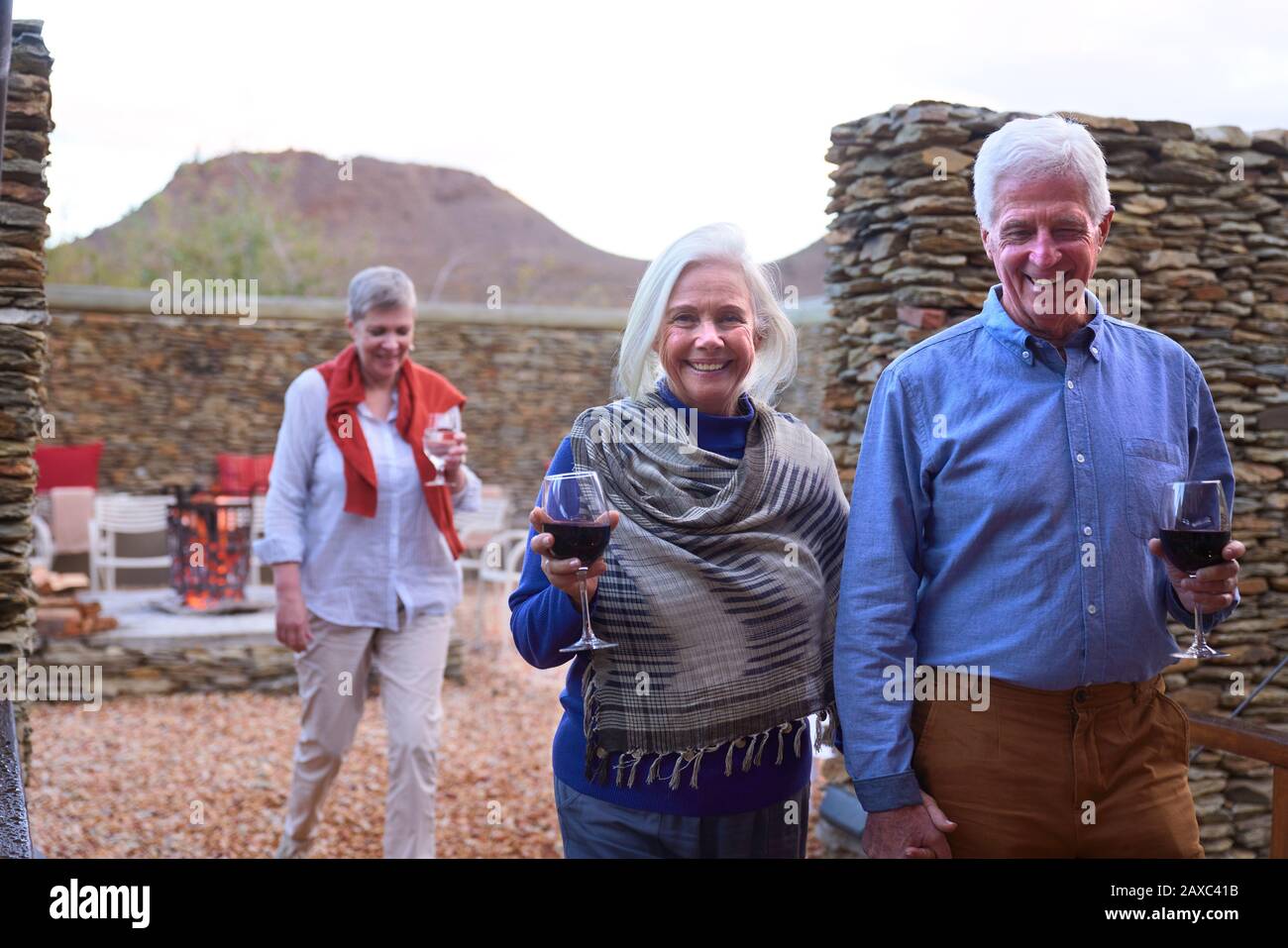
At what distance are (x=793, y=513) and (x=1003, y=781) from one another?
540mm

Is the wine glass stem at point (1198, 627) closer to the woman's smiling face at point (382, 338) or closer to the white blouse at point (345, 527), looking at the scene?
the white blouse at point (345, 527)

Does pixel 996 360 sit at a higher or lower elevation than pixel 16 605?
higher

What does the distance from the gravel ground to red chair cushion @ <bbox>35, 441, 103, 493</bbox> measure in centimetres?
401

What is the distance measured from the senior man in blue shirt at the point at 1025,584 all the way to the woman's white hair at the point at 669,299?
341 millimetres

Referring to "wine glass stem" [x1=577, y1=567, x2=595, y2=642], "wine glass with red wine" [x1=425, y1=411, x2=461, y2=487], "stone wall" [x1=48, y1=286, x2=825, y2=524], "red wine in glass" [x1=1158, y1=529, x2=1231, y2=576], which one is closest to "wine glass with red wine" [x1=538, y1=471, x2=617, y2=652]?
"wine glass stem" [x1=577, y1=567, x2=595, y2=642]

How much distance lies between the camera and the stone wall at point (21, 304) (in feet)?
11.1

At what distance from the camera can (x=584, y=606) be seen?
1818 millimetres

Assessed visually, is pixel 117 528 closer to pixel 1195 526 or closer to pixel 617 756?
pixel 617 756

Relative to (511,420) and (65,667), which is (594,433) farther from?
(511,420)

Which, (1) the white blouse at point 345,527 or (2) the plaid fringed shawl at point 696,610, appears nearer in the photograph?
(2) the plaid fringed shawl at point 696,610

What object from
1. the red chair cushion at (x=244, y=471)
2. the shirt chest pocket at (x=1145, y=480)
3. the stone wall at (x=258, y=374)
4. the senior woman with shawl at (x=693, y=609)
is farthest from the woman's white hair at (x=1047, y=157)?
the stone wall at (x=258, y=374)

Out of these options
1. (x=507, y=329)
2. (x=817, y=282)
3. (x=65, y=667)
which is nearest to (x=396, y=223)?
(x=817, y=282)
